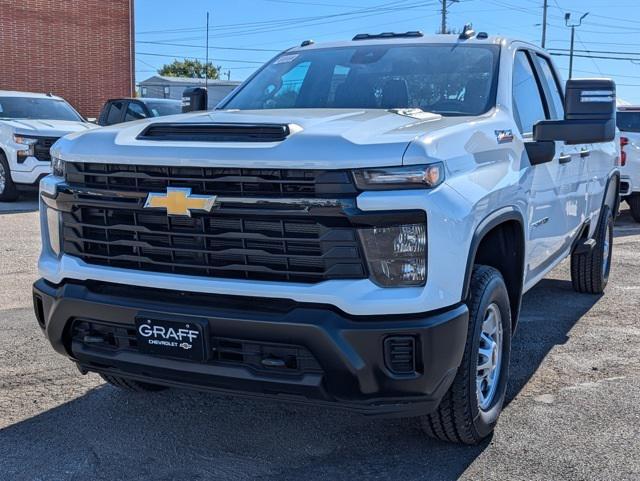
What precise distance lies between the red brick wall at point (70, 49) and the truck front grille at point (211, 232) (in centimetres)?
2458

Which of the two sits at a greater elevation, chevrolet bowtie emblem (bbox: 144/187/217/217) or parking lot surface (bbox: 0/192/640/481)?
chevrolet bowtie emblem (bbox: 144/187/217/217)

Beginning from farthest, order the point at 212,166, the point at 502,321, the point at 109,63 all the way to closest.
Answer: the point at 109,63 < the point at 502,321 < the point at 212,166

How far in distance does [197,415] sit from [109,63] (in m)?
26.0

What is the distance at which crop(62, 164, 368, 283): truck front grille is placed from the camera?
2.99 metres

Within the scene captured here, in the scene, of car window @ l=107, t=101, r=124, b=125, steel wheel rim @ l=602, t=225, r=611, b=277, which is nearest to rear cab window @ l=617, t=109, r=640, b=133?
steel wheel rim @ l=602, t=225, r=611, b=277

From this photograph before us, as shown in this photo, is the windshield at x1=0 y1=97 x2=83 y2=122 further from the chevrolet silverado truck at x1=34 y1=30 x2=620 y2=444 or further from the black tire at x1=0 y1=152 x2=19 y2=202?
the chevrolet silverado truck at x1=34 y1=30 x2=620 y2=444

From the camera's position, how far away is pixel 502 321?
3.79 metres

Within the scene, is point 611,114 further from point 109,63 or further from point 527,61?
point 109,63

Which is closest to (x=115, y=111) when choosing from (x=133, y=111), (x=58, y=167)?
(x=133, y=111)

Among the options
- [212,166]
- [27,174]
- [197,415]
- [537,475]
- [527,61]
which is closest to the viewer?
[212,166]

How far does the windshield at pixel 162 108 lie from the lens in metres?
15.1

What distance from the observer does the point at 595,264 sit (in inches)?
258

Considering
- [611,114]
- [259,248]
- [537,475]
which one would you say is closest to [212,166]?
[259,248]

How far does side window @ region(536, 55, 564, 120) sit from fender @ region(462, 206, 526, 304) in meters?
1.78
